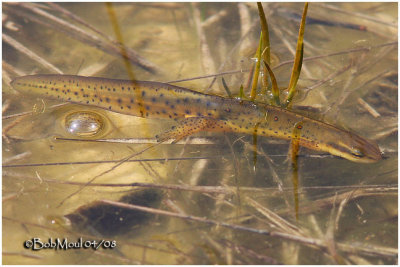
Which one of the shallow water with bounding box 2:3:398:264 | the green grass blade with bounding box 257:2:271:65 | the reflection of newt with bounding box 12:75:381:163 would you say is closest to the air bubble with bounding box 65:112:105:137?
the shallow water with bounding box 2:3:398:264

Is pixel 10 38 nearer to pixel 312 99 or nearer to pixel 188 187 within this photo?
pixel 188 187

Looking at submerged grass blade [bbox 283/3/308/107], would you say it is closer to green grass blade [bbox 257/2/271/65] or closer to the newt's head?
green grass blade [bbox 257/2/271/65]

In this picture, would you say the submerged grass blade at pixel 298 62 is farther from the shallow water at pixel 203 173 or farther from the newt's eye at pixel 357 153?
the newt's eye at pixel 357 153

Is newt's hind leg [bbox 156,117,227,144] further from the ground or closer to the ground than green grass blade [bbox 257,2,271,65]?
closer to the ground

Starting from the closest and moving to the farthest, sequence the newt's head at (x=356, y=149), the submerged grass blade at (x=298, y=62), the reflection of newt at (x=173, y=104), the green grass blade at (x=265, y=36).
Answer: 1. the submerged grass blade at (x=298, y=62)
2. the green grass blade at (x=265, y=36)
3. the newt's head at (x=356, y=149)
4. the reflection of newt at (x=173, y=104)

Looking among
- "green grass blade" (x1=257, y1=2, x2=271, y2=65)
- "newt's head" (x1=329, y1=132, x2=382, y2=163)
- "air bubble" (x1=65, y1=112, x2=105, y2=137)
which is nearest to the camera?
"green grass blade" (x1=257, y1=2, x2=271, y2=65)

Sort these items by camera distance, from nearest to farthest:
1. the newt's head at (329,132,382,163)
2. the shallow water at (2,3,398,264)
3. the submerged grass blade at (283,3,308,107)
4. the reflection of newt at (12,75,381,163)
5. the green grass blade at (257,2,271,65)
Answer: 1. the shallow water at (2,3,398,264)
2. the submerged grass blade at (283,3,308,107)
3. the green grass blade at (257,2,271,65)
4. the newt's head at (329,132,382,163)
5. the reflection of newt at (12,75,381,163)

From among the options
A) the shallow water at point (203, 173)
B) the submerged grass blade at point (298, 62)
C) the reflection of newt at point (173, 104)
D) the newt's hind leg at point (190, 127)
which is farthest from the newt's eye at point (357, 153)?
the newt's hind leg at point (190, 127)

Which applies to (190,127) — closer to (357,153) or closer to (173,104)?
(173,104)

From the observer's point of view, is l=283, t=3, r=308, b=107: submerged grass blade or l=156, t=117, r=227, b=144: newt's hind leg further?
l=156, t=117, r=227, b=144: newt's hind leg
